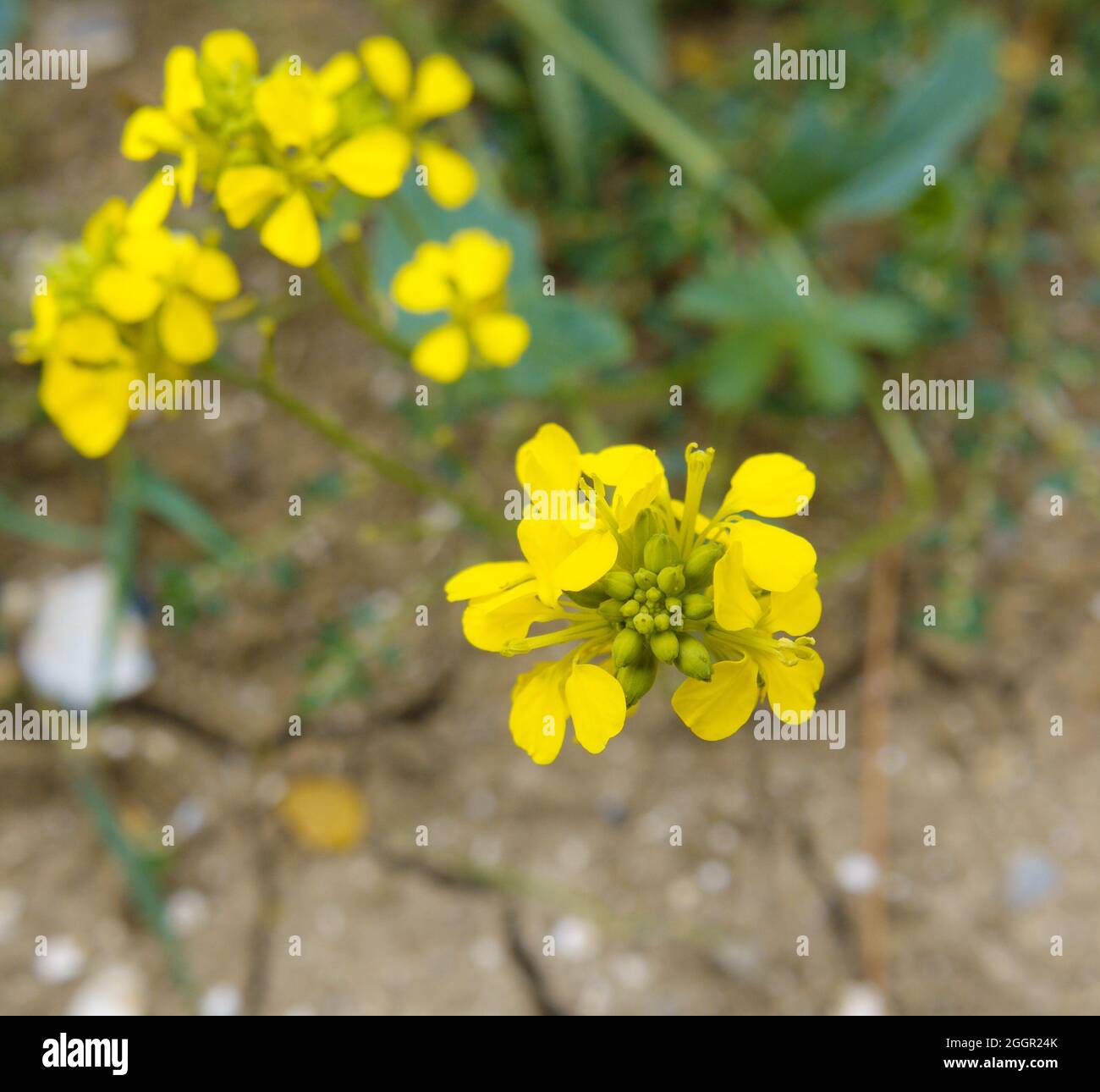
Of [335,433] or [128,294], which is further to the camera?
[335,433]

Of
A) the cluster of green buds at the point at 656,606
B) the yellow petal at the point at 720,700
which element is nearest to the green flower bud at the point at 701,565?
the cluster of green buds at the point at 656,606

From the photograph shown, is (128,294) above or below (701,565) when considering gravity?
above

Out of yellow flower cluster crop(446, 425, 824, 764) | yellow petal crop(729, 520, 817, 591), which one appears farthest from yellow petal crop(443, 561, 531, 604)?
yellow petal crop(729, 520, 817, 591)

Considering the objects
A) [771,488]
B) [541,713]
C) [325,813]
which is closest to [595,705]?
[541,713]

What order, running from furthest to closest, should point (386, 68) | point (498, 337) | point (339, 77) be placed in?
point (498, 337)
point (386, 68)
point (339, 77)

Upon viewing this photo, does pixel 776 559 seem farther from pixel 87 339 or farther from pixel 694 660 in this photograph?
pixel 87 339
